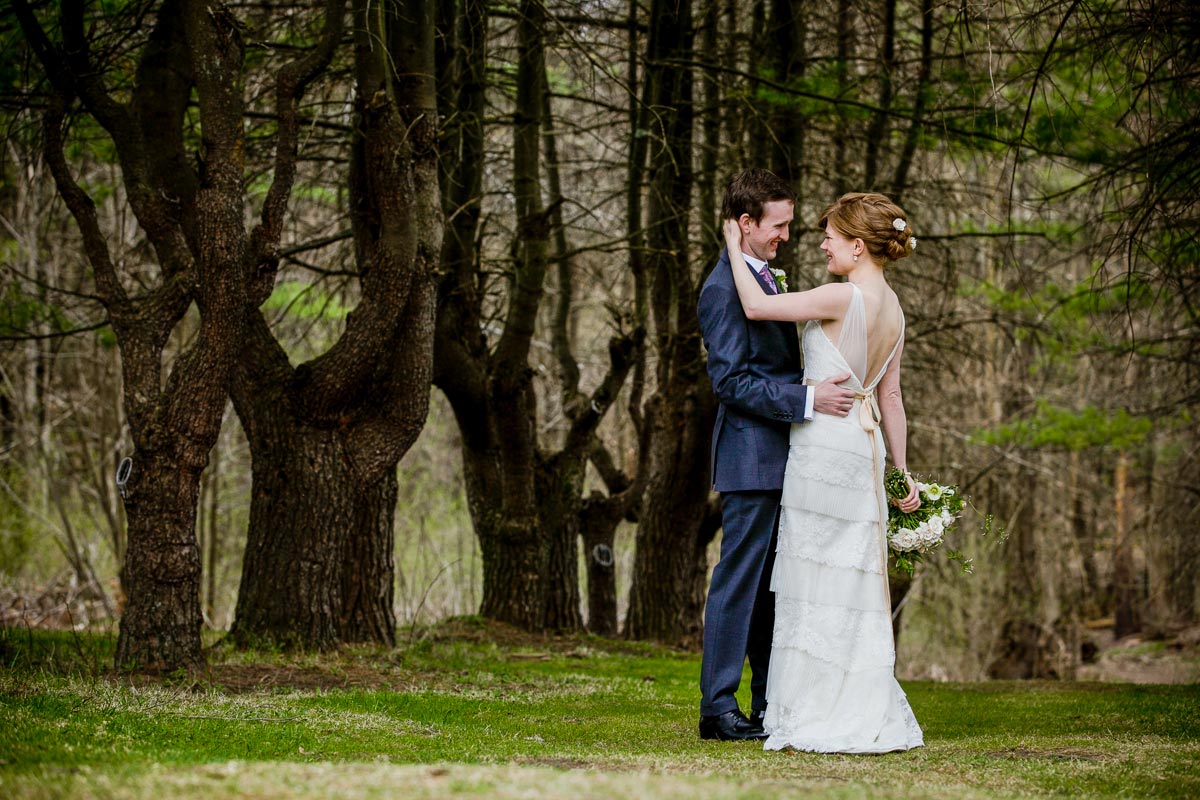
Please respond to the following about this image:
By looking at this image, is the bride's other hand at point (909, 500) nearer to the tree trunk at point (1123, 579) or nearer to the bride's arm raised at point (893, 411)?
the bride's arm raised at point (893, 411)

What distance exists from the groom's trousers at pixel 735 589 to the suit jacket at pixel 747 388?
0.12 metres

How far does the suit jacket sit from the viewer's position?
5.27 m

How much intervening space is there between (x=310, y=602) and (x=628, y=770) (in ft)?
14.8

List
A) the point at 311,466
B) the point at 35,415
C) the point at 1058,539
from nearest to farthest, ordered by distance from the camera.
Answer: the point at 311,466, the point at 35,415, the point at 1058,539

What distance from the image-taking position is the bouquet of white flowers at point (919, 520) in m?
5.45

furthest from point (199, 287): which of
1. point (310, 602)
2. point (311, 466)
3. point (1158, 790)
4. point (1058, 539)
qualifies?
point (1058, 539)

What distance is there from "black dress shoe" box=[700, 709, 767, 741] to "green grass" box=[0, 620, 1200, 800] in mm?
90

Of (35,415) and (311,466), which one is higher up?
(35,415)

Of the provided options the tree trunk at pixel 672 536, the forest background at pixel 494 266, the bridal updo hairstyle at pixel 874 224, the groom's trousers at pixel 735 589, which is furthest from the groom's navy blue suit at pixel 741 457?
the tree trunk at pixel 672 536

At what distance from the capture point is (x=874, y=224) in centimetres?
538

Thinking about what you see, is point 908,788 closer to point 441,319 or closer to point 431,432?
point 441,319

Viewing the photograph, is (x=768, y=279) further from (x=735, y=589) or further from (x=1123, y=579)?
(x=1123, y=579)

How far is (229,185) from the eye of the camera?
6598 millimetres

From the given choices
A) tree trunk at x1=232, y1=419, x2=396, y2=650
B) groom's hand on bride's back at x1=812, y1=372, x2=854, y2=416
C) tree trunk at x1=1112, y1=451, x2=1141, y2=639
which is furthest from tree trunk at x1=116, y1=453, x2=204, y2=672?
tree trunk at x1=1112, y1=451, x2=1141, y2=639
